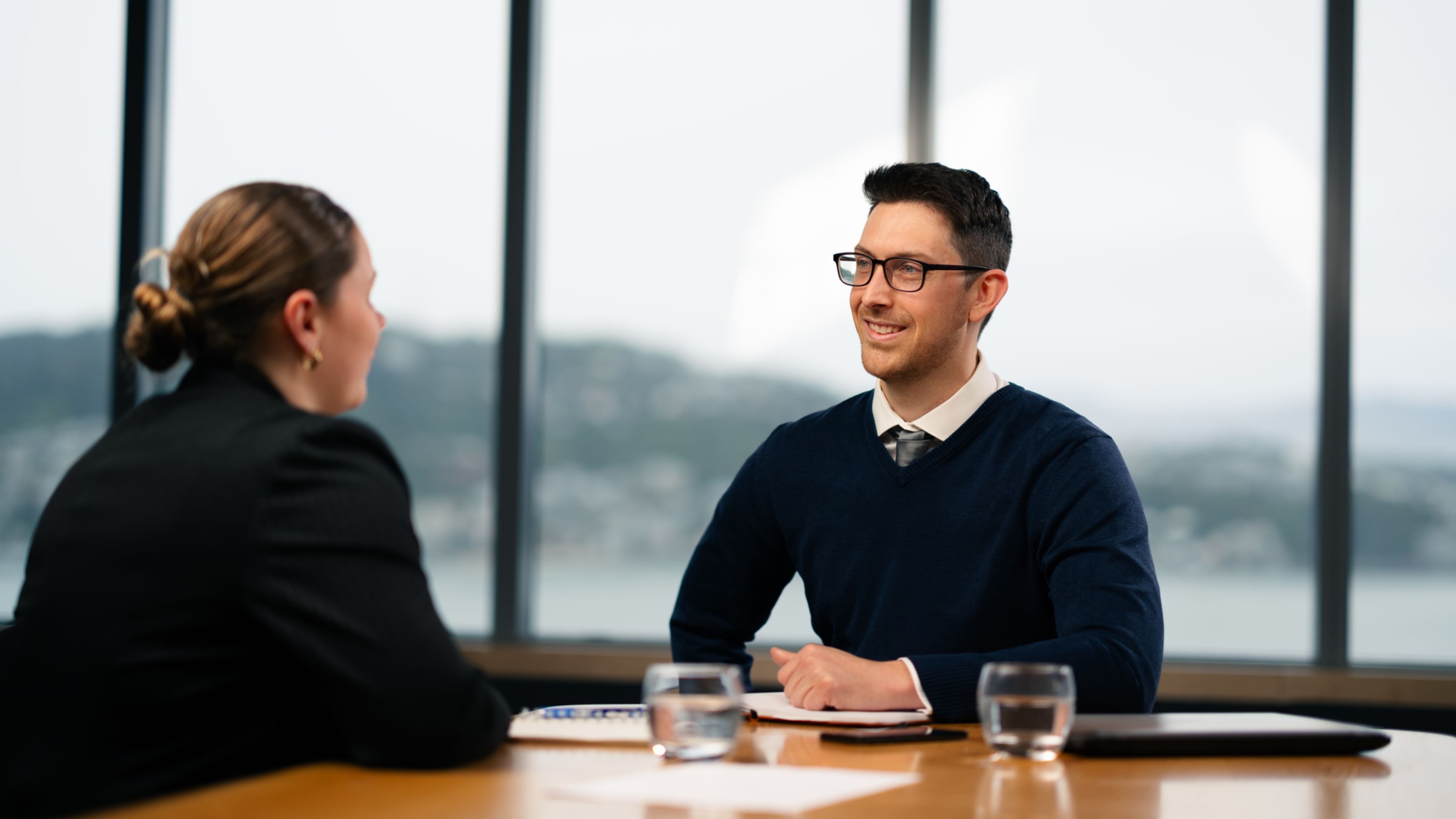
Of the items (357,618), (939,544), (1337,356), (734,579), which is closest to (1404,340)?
(1337,356)

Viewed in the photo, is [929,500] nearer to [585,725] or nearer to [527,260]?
[585,725]

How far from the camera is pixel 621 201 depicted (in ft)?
12.0

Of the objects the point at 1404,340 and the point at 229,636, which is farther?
the point at 1404,340

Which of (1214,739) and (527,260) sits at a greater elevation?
(527,260)

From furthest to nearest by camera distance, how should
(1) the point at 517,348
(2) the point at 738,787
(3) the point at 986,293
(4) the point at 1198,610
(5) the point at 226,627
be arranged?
(1) the point at 517,348 → (4) the point at 1198,610 → (3) the point at 986,293 → (5) the point at 226,627 → (2) the point at 738,787

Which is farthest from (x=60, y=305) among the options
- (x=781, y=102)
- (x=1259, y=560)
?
(x=1259, y=560)

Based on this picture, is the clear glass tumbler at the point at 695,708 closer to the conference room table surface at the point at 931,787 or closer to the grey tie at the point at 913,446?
the conference room table surface at the point at 931,787

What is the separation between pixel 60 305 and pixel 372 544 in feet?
10.7

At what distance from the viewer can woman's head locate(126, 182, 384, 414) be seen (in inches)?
50.1

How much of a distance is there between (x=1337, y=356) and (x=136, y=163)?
342cm

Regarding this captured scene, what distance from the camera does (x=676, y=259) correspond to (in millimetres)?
3633

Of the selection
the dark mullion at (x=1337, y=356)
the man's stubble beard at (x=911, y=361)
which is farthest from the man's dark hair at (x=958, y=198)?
the dark mullion at (x=1337, y=356)

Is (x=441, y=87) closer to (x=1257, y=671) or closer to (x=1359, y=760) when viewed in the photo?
(x=1257, y=671)

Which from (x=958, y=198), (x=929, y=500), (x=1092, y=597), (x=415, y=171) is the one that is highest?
(x=415, y=171)
